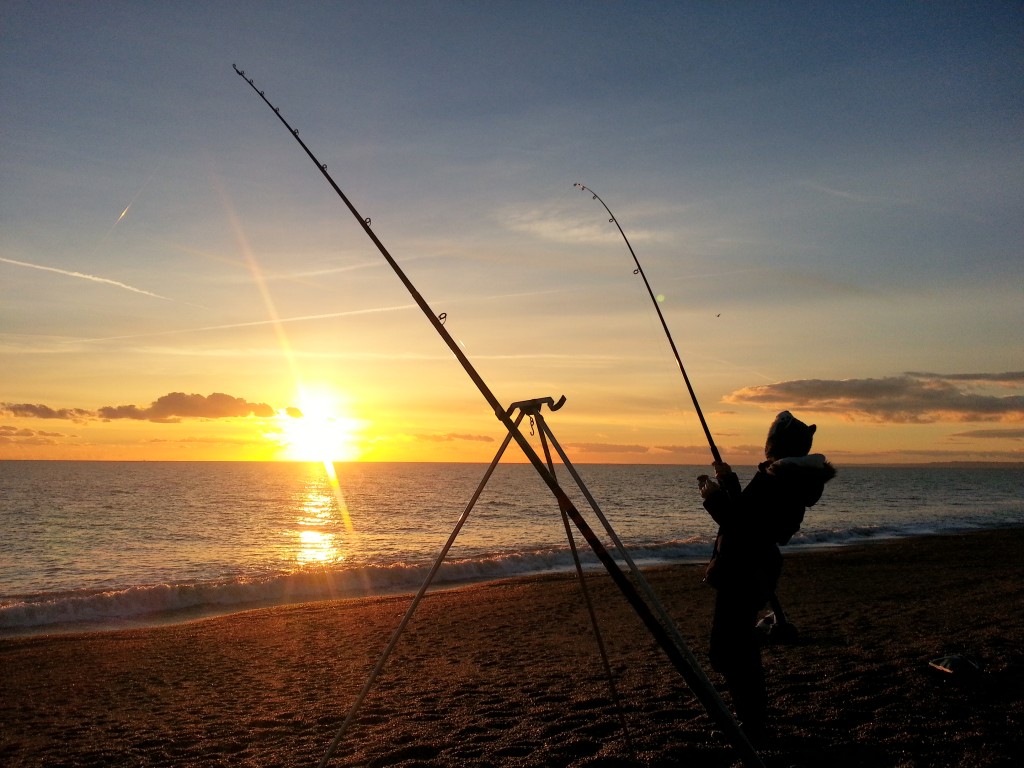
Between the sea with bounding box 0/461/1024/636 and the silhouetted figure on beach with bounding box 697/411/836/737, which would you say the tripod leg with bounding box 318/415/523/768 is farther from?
the silhouetted figure on beach with bounding box 697/411/836/737

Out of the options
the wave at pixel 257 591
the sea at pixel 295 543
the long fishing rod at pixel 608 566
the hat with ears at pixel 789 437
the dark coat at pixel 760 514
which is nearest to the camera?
the long fishing rod at pixel 608 566

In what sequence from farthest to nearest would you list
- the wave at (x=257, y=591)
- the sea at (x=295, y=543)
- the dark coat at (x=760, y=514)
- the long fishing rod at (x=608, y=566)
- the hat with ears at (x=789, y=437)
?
the sea at (x=295, y=543) < the wave at (x=257, y=591) < the hat with ears at (x=789, y=437) < the dark coat at (x=760, y=514) < the long fishing rod at (x=608, y=566)

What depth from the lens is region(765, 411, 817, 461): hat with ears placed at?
4340 mm

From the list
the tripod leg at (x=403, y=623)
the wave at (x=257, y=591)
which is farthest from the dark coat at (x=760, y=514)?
the wave at (x=257, y=591)

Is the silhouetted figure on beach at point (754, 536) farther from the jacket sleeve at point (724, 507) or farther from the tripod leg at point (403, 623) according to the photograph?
the tripod leg at point (403, 623)

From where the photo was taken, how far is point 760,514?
420 cm

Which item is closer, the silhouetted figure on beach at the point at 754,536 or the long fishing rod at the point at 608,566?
the long fishing rod at the point at 608,566

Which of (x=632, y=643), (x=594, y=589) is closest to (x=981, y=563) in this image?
(x=594, y=589)

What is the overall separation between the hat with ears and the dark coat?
15 cm

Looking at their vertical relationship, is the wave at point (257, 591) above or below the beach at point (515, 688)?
below

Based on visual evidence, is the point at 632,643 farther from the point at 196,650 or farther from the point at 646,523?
the point at 646,523

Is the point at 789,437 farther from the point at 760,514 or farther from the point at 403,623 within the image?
the point at 403,623

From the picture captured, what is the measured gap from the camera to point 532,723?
611 cm

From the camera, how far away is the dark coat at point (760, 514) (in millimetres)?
4137
